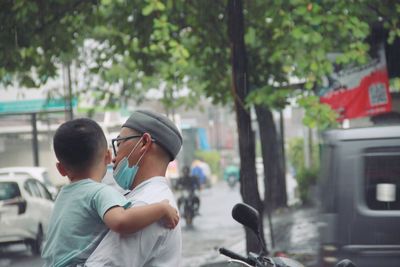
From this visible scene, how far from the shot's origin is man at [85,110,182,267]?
2.21 metres

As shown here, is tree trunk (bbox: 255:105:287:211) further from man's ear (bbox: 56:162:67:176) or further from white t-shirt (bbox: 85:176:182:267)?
white t-shirt (bbox: 85:176:182:267)

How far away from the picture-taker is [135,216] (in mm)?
2158

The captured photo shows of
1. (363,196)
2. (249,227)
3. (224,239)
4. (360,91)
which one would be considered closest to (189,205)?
(224,239)

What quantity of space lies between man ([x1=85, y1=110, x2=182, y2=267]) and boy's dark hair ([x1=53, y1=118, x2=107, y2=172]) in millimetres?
76

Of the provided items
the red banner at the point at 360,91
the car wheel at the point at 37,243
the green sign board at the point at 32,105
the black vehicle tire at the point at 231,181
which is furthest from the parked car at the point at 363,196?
the black vehicle tire at the point at 231,181

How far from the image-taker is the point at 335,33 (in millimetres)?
7637

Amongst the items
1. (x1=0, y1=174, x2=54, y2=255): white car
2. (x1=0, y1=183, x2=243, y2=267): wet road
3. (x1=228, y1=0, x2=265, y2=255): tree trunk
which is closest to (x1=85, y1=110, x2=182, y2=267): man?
(x1=228, y1=0, x2=265, y2=255): tree trunk

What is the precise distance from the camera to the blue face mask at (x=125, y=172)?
7.75 ft

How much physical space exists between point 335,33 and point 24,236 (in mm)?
5778

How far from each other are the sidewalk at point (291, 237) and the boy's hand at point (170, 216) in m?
6.09

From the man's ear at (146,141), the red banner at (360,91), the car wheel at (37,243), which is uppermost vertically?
the red banner at (360,91)

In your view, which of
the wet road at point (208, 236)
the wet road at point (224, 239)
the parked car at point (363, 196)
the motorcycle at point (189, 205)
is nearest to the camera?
the parked car at point (363, 196)

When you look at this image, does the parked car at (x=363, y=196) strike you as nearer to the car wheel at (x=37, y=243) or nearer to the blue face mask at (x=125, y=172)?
the blue face mask at (x=125, y=172)

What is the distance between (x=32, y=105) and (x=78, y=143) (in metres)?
9.95
